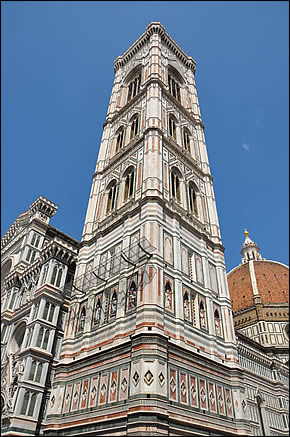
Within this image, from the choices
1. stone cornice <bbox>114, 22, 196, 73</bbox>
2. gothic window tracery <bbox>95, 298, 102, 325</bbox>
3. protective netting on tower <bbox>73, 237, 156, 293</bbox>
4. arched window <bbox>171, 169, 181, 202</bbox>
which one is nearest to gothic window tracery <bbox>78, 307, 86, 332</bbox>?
gothic window tracery <bbox>95, 298, 102, 325</bbox>

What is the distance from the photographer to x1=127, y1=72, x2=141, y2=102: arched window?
105 feet

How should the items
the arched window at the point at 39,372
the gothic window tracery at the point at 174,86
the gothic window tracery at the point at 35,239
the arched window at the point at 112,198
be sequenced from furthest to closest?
the gothic window tracery at the point at 174,86 → the gothic window tracery at the point at 35,239 → the arched window at the point at 112,198 → the arched window at the point at 39,372

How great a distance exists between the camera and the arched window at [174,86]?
3183 centimetres

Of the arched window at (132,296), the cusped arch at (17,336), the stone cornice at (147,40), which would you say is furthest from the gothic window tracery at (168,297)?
the stone cornice at (147,40)

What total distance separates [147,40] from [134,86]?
6955 millimetres

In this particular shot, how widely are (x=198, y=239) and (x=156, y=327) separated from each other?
8.45 meters

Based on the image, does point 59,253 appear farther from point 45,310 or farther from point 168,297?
point 168,297

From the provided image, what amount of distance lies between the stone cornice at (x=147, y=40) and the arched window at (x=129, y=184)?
20.1 m

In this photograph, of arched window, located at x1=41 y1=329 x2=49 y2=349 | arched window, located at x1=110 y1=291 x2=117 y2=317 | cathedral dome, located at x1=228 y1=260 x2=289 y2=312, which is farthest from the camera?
cathedral dome, located at x1=228 y1=260 x2=289 y2=312

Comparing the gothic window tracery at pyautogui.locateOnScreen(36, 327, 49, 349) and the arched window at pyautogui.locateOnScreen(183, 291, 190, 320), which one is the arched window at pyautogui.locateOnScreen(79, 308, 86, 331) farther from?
the arched window at pyautogui.locateOnScreen(183, 291, 190, 320)

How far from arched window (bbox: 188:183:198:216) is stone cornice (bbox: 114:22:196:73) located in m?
19.9

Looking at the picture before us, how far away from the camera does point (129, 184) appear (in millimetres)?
22844

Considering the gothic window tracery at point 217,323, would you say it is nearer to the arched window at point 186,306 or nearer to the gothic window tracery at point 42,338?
the arched window at point 186,306

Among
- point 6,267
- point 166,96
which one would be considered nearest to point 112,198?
point 166,96
